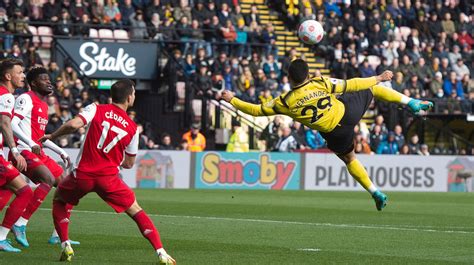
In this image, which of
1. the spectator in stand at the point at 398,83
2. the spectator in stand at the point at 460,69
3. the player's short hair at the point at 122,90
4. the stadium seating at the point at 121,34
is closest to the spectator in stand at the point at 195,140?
the stadium seating at the point at 121,34

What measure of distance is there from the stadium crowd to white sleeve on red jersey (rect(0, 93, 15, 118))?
15544 mm

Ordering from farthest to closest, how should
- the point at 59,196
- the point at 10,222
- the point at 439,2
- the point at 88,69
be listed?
the point at 439,2, the point at 88,69, the point at 10,222, the point at 59,196

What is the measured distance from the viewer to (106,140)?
35.3 ft

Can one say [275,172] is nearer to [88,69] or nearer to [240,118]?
[240,118]

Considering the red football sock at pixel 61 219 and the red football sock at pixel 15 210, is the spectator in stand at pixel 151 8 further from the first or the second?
the red football sock at pixel 61 219

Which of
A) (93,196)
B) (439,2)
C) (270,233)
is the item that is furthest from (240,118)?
(270,233)

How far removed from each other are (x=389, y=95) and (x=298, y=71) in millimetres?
1494

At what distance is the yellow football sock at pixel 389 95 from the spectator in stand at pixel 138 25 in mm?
18280

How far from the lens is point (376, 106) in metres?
35.1

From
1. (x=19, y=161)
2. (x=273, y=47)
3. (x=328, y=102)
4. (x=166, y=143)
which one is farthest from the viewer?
(x=273, y=47)

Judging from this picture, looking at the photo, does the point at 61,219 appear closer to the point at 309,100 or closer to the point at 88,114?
the point at 88,114

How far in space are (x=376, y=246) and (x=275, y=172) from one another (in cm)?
1647

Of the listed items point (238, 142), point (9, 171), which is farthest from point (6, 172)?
point (238, 142)

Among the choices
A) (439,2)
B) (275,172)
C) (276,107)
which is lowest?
(275,172)
